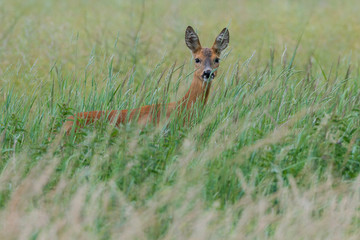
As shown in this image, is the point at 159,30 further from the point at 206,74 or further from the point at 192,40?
the point at 206,74

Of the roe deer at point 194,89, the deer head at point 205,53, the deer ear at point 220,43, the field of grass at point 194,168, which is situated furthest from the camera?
the deer ear at point 220,43

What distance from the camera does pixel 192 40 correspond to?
26.4 ft

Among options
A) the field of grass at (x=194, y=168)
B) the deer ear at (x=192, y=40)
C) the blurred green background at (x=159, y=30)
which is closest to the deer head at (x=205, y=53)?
the deer ear at (x=192, y=40)

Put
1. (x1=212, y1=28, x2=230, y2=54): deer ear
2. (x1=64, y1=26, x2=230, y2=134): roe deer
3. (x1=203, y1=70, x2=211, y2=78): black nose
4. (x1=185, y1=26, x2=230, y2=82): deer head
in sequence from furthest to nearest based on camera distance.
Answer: (x1=212, y1=28, x2=230, y2=54): deer ear
(x1=185, y1=26, x2=230, y2=82): deer head
(x1=203, y1=70, x2=211, y2=78): black nose
(x1=64, y1=26, x2=230, y2=134): roe deer

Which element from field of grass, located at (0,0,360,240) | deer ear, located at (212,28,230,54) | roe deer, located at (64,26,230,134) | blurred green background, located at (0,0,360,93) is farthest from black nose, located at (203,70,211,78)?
blurred green background, located at (0,0,360,93)

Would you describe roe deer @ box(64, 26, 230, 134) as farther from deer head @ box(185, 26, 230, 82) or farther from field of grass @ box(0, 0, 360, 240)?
field of grass @ box(0, 0, 360, 240)

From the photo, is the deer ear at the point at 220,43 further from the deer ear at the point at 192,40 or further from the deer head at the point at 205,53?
the deer ear at the point at 192,40

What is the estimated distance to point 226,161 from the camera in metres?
5.10

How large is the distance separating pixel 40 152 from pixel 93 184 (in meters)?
0.64

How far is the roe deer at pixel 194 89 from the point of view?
248 inches

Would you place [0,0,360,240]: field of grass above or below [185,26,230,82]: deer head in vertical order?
below

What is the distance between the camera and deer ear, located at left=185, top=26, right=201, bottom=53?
795 centimetres

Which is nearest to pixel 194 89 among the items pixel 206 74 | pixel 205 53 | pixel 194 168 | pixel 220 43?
pixel 206 74

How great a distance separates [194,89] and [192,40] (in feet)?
2.44
